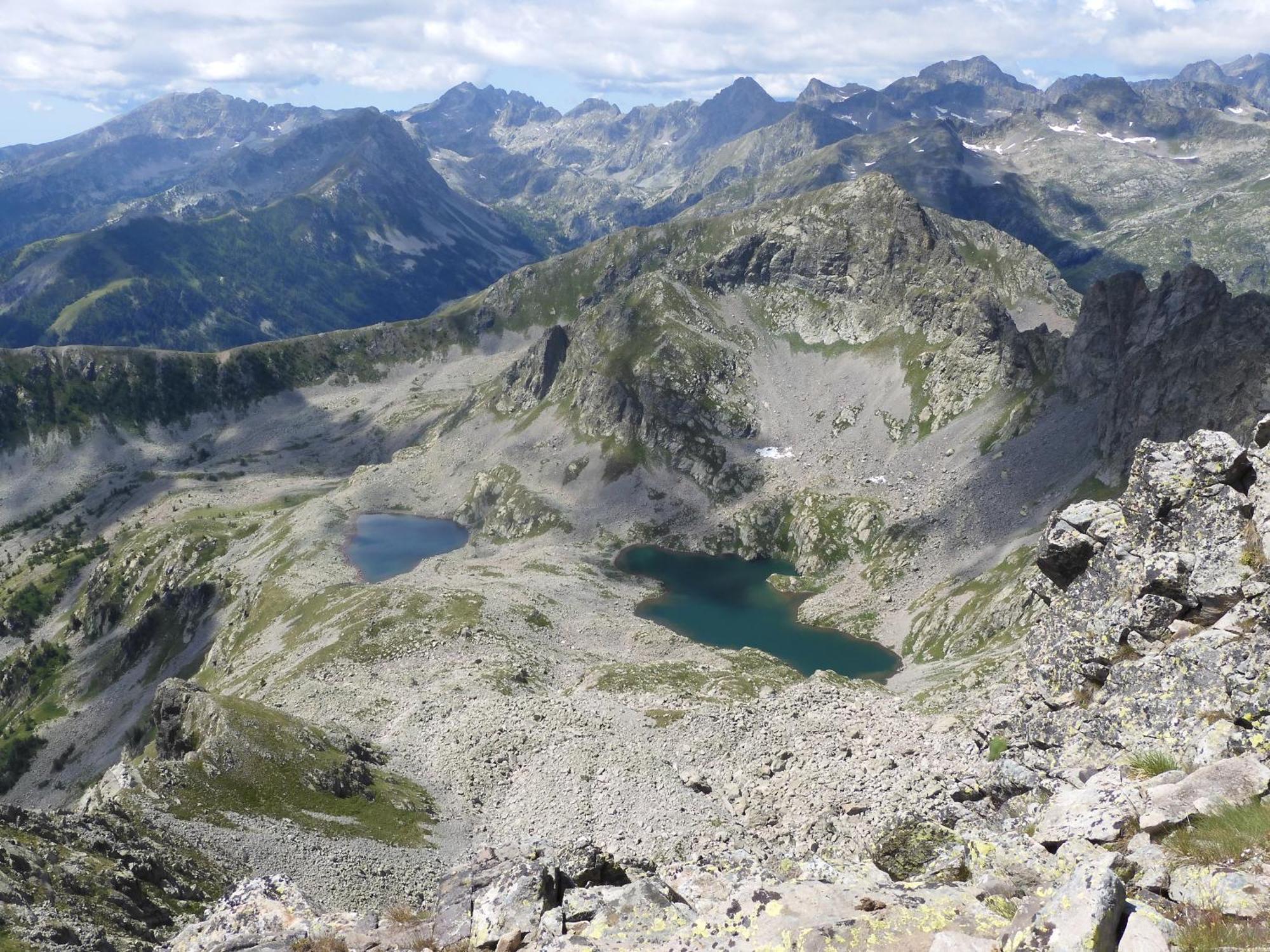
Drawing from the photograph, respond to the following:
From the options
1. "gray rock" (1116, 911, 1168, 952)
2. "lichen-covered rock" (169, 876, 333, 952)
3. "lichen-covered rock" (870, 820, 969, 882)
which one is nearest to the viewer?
"gray rock" (1116, 911, 1168, 952)

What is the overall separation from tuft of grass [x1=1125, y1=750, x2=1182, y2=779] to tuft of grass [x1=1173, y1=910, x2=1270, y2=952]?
739 centimetres

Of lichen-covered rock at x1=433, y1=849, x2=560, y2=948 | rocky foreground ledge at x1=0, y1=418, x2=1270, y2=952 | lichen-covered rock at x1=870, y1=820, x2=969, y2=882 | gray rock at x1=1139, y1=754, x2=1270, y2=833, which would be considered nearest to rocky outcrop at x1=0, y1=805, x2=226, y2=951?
rocky foreground ledge at x1=0, y1=418, x2=1270, y2=952

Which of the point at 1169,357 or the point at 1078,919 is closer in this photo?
the point at 1078,919

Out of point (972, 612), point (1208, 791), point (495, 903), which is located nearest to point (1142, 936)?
point (1208, 791)

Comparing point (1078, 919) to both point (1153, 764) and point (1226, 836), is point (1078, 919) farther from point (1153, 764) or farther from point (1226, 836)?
point (1153, 764)

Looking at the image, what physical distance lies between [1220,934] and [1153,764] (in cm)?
933

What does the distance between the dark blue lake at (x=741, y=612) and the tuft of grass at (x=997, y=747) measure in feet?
284

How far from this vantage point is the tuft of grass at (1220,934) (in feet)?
37.8

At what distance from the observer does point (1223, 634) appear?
23.1 meters

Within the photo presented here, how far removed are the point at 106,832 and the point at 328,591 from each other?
10064 cm

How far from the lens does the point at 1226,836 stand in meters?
14.8

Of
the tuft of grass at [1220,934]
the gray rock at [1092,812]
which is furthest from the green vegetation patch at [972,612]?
the tuft of grass at [1220,934]

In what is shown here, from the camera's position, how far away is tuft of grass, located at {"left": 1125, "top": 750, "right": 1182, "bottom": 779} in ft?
64.5

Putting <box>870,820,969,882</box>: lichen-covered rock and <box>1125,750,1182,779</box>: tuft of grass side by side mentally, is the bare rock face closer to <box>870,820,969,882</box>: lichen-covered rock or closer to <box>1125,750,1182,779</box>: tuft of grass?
<box>870,820,969,882</box>: lichen-covered rock
